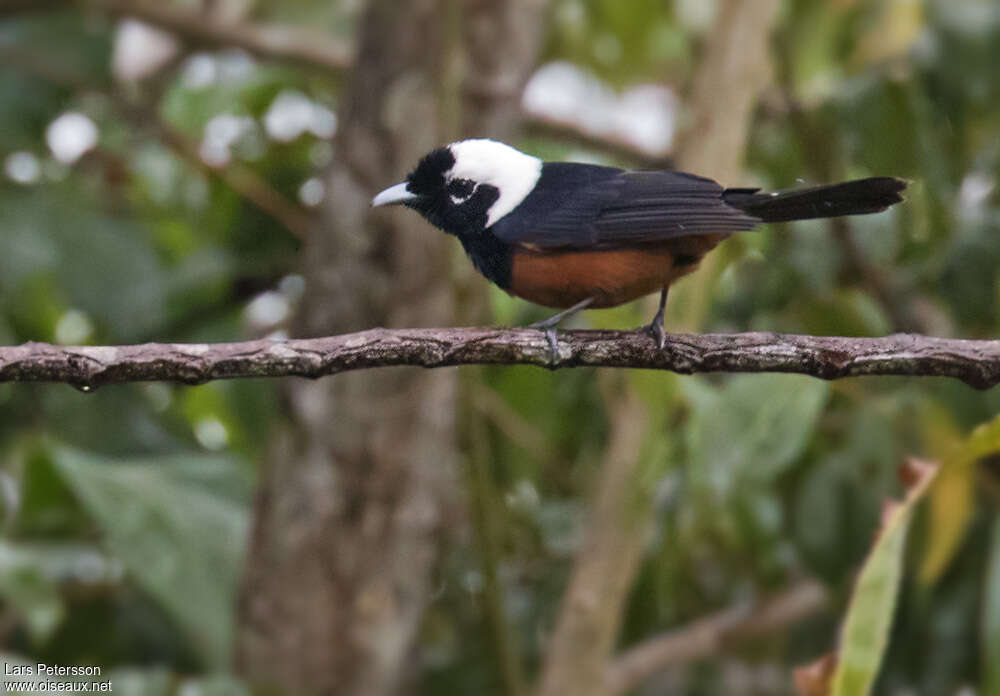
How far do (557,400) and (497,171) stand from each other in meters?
1.36

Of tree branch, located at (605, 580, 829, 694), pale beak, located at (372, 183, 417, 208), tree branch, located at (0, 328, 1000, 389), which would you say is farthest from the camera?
tree branch, located at (605, 580, 829, 694)

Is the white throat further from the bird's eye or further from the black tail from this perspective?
the black tail

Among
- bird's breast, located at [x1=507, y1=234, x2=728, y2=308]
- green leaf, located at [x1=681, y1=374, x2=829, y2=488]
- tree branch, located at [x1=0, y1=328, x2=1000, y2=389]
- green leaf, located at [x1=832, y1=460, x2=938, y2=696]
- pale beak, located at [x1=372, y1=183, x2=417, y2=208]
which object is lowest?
green leaf, located at [x1=832, y1=460, x2=938, y2=696]

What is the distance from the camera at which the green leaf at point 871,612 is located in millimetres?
1125

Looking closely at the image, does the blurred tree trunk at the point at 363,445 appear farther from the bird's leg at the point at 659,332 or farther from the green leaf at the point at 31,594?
the bird's leg at the point at 659,332

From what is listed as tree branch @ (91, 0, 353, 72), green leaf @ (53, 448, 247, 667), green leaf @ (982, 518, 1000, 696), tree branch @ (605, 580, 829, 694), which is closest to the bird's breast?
green leaf @ (982, 518, 1000, 696)

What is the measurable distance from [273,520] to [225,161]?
4.00 feet

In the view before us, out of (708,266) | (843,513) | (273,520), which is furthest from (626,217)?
(273,520)

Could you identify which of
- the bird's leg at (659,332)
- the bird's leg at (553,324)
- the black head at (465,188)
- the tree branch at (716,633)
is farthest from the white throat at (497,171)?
the tree branch at (716,633)

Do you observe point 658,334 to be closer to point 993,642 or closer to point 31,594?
point 993,642

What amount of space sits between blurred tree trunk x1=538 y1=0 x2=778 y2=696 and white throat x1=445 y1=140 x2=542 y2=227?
2.18ft

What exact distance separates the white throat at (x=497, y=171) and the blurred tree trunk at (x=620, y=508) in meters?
0.67

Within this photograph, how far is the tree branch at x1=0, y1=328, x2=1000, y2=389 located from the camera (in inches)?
34.0

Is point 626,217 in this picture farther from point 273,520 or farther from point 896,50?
point 896,50
